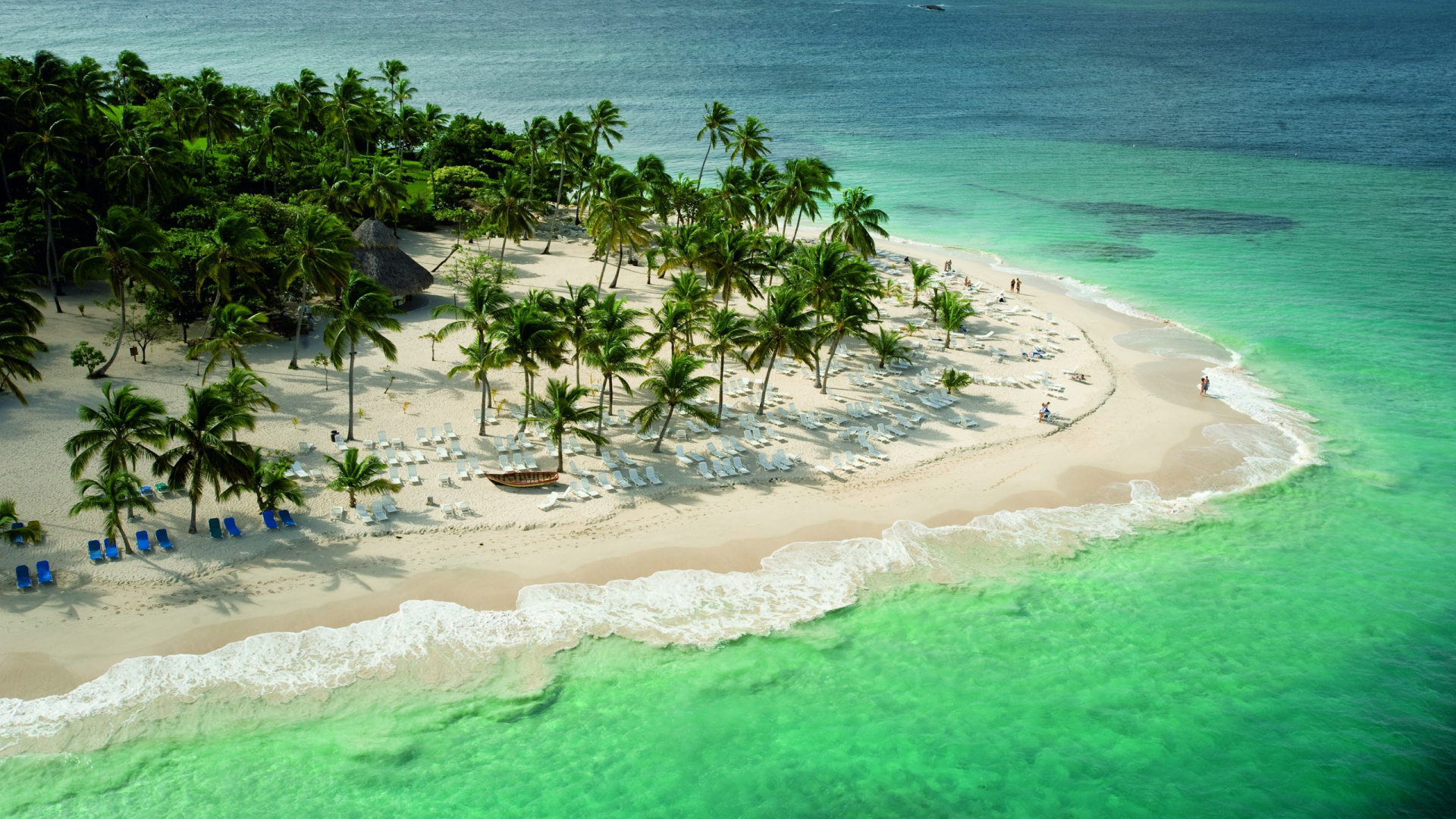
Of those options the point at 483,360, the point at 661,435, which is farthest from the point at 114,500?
the point at 661,435

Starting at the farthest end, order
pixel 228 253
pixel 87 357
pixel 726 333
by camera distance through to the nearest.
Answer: pixel 228 253, pixel 87 357, pixel 726 333

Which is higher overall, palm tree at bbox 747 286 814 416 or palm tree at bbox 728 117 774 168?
palm tree at bbox 728 117 774 168

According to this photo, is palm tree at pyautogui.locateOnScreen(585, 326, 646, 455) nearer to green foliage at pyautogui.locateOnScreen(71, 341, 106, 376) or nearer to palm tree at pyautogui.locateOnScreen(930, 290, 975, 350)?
palm tree at pyautogui.locateOnScreen(930, 290, 975, 350)

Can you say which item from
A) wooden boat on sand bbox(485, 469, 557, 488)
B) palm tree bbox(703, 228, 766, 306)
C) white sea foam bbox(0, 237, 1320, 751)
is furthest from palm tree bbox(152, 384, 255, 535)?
palm tree bbox(703, 228, 766, 306)

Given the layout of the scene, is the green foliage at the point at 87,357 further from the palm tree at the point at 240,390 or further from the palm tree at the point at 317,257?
the palm tree at the point at 240,390

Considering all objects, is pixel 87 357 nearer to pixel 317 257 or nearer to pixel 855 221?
Result: pixel 317 257
